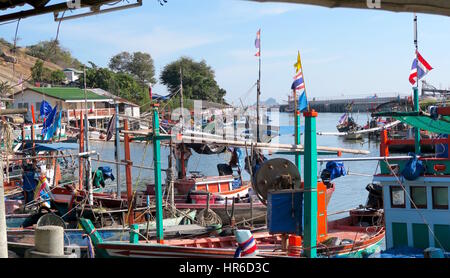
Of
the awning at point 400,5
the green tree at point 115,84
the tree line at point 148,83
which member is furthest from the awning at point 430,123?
the green tree at point 115,84

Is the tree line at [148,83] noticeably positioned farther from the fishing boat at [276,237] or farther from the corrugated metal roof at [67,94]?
the fishing boat at [276,237]

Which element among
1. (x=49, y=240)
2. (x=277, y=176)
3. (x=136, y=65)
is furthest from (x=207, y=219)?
(x=136, y=65)

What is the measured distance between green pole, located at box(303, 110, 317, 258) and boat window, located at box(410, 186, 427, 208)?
330cm

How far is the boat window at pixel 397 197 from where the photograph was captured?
1238 centimetres

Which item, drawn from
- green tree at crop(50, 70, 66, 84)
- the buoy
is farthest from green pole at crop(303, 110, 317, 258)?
green tree at crop(50, 70, 66, 84)

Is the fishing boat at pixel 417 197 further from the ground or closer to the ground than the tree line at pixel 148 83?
closer to the ground

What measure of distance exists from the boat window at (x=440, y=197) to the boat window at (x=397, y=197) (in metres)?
0.66

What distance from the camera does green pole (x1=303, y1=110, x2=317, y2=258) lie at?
9.48 m

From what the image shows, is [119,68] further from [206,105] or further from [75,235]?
[75,235]

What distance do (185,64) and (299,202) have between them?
220ft

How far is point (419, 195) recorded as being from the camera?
12.2 metres

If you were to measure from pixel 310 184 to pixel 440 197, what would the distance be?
3.76 m

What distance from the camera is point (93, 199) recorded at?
1903 cm
